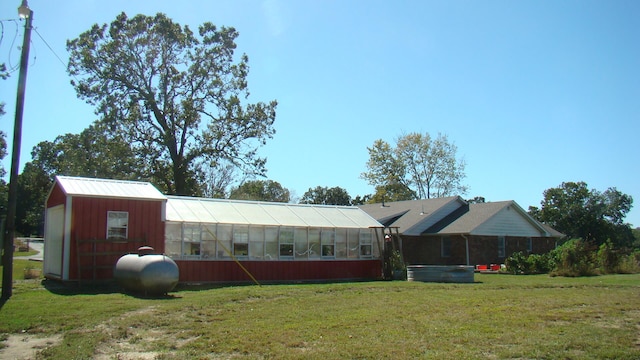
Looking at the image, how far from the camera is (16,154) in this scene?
14.2 metres

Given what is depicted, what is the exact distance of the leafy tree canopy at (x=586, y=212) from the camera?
225 ft

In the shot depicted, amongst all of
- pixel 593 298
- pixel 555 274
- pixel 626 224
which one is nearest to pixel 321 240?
pixel 555 274

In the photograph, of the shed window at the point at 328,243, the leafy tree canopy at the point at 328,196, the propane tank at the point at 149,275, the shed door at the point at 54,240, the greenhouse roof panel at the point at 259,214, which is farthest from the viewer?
the leafy tree canopy at the point at 328,196

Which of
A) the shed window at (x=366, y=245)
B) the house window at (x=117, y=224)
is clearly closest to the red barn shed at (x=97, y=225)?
the house window at (x=117, y=224)

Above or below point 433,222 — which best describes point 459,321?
below

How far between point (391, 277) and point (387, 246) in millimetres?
1730

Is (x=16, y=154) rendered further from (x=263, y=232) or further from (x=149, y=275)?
(x=263, y=232)

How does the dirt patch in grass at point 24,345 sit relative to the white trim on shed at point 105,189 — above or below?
below

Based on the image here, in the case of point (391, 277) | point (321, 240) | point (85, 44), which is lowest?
point (391, 277)

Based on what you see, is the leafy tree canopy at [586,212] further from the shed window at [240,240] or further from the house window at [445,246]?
the shed window at [240,240]

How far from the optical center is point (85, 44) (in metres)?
36.9

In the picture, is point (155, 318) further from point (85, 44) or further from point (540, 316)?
point (85, 44)

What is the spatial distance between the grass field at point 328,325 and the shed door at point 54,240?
350 centimetres

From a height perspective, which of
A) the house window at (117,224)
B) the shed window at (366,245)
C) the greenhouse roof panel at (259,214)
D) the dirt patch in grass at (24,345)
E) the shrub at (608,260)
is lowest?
the dirt patch in grass at (24,345)
